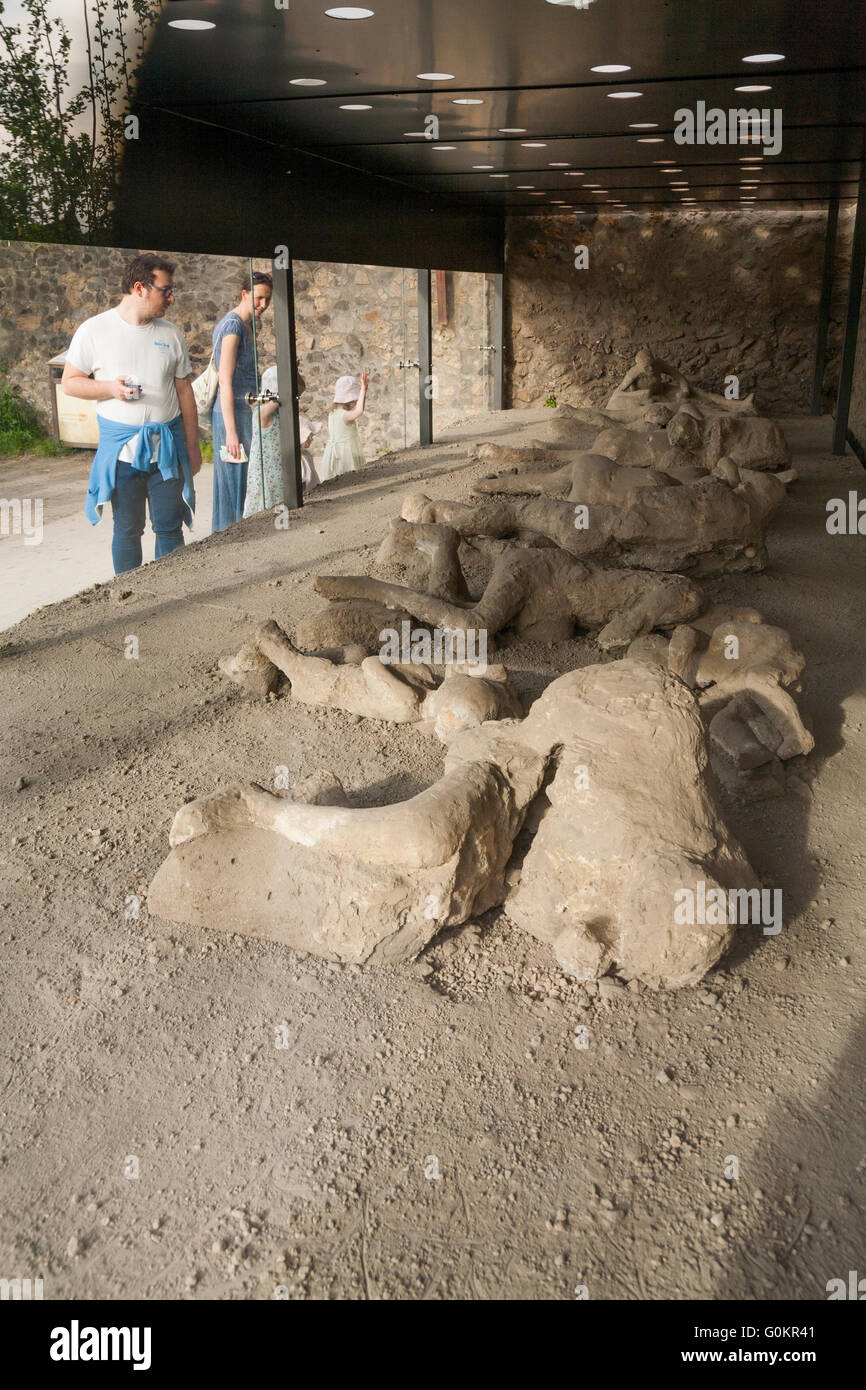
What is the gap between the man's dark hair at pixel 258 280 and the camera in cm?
597

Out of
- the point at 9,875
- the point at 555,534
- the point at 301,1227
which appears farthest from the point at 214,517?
the point at 301,1227

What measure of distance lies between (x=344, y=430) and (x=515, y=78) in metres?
3.89

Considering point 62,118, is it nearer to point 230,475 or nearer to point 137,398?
point 137,398

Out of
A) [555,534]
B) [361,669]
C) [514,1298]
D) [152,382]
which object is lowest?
[514,1298]

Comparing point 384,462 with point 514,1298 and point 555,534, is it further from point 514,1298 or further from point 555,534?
point 514,1298

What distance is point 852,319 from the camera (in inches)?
327

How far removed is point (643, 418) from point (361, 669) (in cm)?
484

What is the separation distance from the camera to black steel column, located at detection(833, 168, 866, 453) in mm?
7863

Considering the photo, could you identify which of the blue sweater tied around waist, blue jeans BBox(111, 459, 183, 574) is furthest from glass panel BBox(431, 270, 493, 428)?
the blue sweater tied around waist

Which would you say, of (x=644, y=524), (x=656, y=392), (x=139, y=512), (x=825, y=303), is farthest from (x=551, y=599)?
(x=825, y=303)

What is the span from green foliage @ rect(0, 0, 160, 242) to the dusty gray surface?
2.41 metres

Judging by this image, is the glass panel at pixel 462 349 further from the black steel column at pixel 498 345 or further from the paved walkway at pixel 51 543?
the paved walkway at pixel 51 543

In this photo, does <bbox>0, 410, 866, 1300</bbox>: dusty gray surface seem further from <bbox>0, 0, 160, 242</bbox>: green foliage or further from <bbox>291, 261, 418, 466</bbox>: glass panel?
<bbox>291, 261, 418, 466</bbox>: glass panel

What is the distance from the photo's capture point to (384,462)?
8727 millimetres
